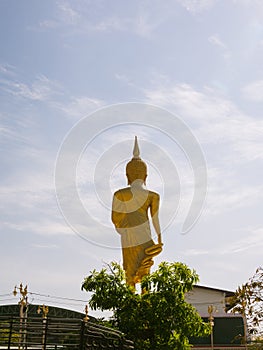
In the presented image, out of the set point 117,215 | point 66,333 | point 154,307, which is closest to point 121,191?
point 117,215

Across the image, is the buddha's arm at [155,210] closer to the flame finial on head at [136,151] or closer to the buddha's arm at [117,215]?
the buddha's arm at [117,215]

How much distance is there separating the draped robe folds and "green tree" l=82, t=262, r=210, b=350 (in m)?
5.08

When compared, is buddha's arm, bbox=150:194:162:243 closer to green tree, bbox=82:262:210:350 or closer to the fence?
green tree, bbox=82:262:210:350

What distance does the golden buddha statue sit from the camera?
1961 cm

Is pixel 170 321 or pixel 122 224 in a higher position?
pixel 122 224

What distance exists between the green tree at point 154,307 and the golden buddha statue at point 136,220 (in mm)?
4963

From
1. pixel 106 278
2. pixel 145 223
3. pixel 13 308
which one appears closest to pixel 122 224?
pixel 145 223

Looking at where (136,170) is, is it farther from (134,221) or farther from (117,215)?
(134,221)

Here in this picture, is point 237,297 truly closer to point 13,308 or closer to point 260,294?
point 260,294

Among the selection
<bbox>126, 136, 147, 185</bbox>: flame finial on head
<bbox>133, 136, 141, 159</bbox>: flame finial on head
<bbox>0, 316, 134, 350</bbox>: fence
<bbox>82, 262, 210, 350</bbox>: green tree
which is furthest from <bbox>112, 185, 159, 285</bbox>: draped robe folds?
<bbox>0, 316, 134, 350</bbox>: fence

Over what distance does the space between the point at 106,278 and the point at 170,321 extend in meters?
2.16

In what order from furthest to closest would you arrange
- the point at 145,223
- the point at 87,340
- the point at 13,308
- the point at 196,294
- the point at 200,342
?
the point at 13,308 → the point at 196,294 → the point at 200,342 → the point at 145,223 → the point at 87,340

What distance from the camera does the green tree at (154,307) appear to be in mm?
13648

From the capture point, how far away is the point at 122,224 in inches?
809
